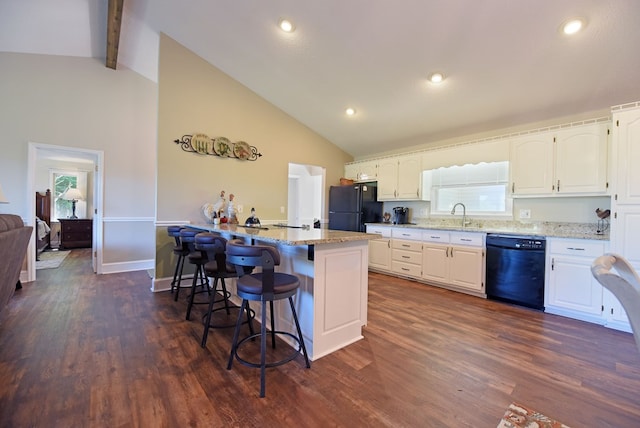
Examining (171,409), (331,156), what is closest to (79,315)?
(171,409)

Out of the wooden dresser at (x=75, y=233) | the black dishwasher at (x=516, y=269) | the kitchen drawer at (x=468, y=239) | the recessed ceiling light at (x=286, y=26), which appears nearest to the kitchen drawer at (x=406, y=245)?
the kitchen drawer at (x=468, y=239)

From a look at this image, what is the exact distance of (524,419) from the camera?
1.45 meters

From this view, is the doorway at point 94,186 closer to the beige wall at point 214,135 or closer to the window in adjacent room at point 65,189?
the beige wall at point 214,135

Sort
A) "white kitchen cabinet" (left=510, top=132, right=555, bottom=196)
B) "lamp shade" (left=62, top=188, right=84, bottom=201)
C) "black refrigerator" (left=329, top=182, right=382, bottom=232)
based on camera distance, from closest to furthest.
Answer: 1. "white kitchen cabinet" (left=510, top=132, right=555, bottom=196)
2. "black refrigerator" (left=329, top=182, right=382, bottom=232)
3. "lamp shade" (left=62, top=188, right=84, bottom=201)

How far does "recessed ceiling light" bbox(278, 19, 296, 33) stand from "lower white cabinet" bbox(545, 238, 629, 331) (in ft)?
12.0

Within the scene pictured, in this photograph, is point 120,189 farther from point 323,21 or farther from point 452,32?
point 452,32

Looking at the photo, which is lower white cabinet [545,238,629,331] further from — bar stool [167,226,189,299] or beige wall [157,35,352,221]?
bar stool [167,226,189,299]

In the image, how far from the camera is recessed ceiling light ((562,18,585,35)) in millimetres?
2268

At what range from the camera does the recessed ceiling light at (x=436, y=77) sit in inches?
125

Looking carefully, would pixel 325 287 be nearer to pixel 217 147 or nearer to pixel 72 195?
pixel 217 147

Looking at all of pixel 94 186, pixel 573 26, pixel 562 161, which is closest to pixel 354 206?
pixel 562 161

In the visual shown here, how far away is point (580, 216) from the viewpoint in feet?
10.7

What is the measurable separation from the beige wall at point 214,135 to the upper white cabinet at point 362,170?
104 centimetres

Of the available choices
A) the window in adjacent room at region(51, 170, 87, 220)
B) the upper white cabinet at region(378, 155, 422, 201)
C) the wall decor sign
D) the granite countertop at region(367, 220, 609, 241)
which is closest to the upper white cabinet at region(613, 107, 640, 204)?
the granite countertop at region(367, 220, 609, 241)
